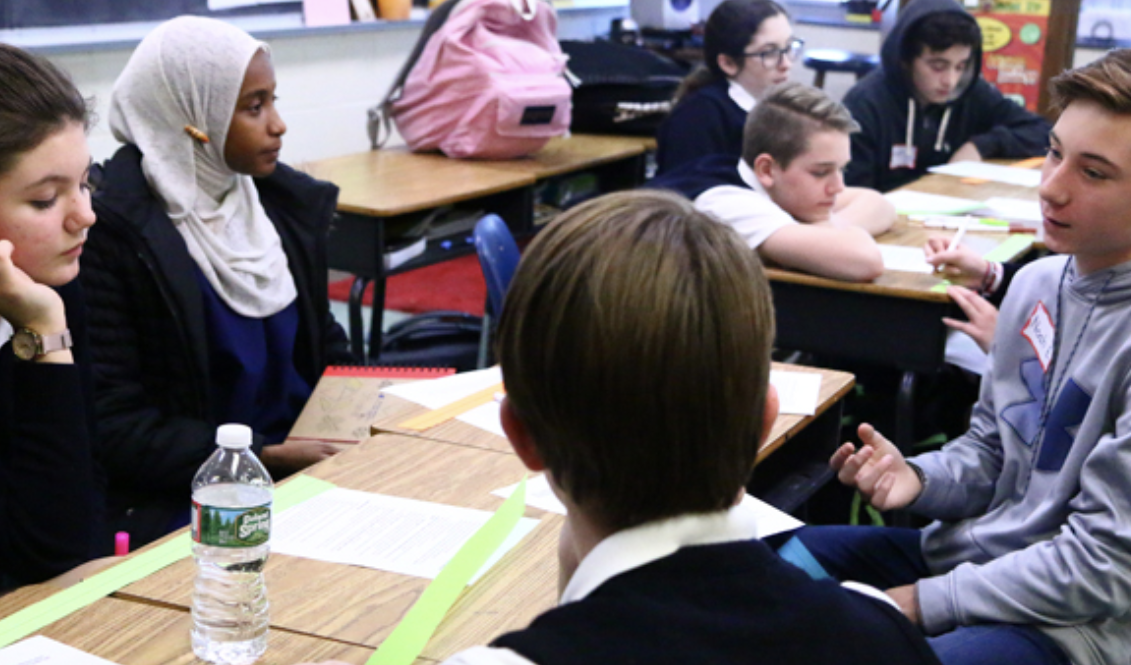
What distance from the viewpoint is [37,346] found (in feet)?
5.13

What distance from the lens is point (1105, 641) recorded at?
154 cm

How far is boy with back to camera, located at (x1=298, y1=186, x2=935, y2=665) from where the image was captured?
0.78 meters

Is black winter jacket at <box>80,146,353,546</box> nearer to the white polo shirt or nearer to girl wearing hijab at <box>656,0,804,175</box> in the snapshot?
the white polo shirt

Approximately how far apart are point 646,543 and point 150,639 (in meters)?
0.64

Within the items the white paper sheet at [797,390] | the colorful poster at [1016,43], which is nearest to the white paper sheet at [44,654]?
the white paper sheet at [797,390]

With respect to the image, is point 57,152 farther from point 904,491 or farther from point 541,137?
point 541,137

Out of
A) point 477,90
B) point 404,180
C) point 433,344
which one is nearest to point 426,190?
point 404,180

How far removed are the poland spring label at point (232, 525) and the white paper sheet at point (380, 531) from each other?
0.19m

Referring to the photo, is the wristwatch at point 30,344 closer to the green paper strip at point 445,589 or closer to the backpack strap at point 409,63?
the green paper strip at point 445,589

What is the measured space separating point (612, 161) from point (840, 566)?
2764 mm

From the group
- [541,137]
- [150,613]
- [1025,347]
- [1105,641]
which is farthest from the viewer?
[541,137]

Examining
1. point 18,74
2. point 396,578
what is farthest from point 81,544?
point 18,74

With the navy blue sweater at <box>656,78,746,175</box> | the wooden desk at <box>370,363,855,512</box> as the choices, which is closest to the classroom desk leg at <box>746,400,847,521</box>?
the wooden desk at <box>370,363,855,512</box>

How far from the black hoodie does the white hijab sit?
2.38 m
